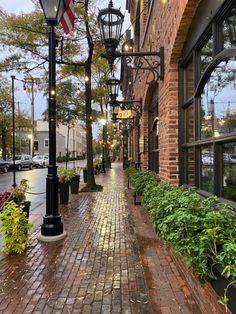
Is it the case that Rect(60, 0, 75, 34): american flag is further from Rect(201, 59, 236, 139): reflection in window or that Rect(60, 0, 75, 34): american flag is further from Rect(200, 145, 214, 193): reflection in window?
Rect(200, 145, 214, 193): reflection in window

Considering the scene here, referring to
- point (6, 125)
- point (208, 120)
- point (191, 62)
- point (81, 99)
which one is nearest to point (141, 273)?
point (208, 120)

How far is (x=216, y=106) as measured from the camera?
3883 millimetres

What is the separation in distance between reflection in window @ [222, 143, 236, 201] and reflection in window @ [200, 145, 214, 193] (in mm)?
426

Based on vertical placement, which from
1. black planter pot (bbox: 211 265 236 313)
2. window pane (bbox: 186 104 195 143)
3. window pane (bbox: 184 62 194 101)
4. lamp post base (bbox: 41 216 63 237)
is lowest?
lamp post base (bbox: 41 216 63 237)

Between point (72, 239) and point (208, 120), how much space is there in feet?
10.9

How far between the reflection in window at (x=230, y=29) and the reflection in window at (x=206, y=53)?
546 millimetres

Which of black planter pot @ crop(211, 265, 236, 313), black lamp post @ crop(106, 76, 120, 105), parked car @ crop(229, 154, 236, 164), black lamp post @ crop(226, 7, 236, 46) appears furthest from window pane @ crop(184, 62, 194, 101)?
black lamp post @ crop(106, 76, 120, 105)

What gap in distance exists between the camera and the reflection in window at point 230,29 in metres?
3.26

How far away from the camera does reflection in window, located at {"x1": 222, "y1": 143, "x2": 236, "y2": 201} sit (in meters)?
3.35

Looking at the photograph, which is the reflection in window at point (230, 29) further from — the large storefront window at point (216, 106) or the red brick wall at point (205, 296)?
the red brick wall at point (205, 296)

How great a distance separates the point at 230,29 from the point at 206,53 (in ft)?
3.08

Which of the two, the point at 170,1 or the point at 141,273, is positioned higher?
the point at 170,1

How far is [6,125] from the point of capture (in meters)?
36.4

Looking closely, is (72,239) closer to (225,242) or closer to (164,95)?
(164,95)
